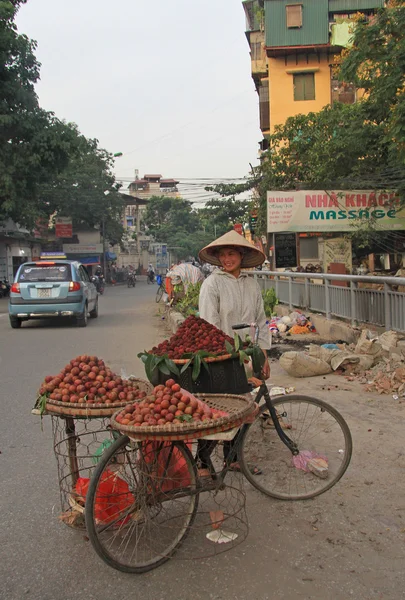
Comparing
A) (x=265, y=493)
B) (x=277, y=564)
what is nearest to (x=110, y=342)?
(x=265, y=493)

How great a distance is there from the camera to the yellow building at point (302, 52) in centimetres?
3362

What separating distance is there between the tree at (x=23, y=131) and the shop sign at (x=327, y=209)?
35.7 feet

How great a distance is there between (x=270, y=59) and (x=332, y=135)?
18688 millimetres

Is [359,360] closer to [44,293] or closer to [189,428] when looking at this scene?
[189,428]

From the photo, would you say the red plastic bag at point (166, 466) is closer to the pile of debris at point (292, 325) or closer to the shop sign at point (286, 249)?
the pile of debris at point (292, 325)

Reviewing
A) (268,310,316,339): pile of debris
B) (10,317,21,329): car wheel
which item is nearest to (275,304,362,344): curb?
(268,310,316,339): pile of debris

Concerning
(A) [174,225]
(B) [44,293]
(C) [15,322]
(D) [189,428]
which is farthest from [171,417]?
(A) [174,225]

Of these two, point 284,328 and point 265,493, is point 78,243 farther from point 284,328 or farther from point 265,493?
point 265,493

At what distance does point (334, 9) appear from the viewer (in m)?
33.9

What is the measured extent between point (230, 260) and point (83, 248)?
49.0 meters

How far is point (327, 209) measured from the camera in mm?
15398

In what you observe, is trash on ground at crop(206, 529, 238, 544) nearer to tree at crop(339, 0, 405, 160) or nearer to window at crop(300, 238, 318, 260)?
tree at crop(339, 0, 405, 160)

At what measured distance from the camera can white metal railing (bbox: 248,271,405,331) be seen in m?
8.02

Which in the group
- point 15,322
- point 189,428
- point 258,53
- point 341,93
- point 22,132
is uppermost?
point 258,53
